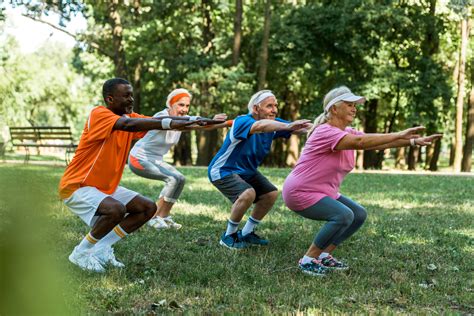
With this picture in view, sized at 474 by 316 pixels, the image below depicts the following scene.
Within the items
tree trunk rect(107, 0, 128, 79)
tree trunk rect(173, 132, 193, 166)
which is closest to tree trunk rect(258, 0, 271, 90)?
tree trunk rect(107, 0, 128, 79)

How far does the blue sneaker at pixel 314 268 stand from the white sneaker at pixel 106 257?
1.61m

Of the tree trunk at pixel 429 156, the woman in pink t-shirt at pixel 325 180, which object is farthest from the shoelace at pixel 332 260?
the tree trunk at pixel 429 156

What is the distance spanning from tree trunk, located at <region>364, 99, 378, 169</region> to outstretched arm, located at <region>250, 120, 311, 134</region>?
88.1 feet

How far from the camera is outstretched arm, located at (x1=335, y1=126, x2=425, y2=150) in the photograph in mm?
4938

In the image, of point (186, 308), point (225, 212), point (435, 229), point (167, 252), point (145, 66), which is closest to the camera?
point (186, 308)

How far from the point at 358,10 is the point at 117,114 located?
2381cm

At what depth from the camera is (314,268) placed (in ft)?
18.6

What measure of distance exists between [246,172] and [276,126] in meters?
1.46

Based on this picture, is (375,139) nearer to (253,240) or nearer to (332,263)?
(332,263)

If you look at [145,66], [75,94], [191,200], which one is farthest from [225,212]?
[75,94]

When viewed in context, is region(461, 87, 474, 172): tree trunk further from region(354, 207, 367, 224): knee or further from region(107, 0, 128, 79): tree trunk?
region(354, 207, 367, 224): knee

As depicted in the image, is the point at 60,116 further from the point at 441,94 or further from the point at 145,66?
the point at 441,94

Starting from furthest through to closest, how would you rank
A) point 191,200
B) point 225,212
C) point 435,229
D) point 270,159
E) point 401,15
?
point 270,159, point 401,15, point 191,200, point 225,212, point 435,229

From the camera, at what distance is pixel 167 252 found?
21.0 feet
